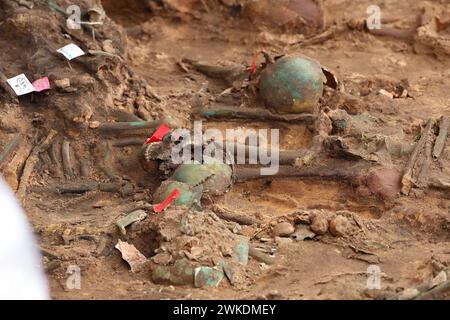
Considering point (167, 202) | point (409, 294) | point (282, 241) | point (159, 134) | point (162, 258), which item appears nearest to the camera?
point (409, 294)

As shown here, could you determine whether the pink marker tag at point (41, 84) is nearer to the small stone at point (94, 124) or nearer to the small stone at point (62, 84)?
the small stone at point (62, 84)

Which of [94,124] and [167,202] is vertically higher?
[94,124]

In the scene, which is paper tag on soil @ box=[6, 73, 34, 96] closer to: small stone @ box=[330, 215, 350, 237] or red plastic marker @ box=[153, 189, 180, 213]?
red plastic marker @ box=[153, 189, 180, 213]

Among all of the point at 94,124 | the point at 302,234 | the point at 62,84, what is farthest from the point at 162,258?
the point at 62,84

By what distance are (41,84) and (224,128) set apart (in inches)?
59.5

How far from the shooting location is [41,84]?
6379 millimetres

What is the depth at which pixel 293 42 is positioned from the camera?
823 centimetres

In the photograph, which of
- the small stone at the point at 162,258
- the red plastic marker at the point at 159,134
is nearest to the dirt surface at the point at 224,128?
the small stone at the point at 162,258

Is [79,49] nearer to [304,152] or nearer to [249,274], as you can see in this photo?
[304,152]

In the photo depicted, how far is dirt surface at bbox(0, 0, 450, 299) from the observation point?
4.94 m

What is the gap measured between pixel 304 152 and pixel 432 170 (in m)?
0.93

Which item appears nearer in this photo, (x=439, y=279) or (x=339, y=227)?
(x=439, y=279)

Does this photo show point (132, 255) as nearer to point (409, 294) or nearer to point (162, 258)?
point (162, 258)

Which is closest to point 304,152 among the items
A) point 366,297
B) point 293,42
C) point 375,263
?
point 375,263
